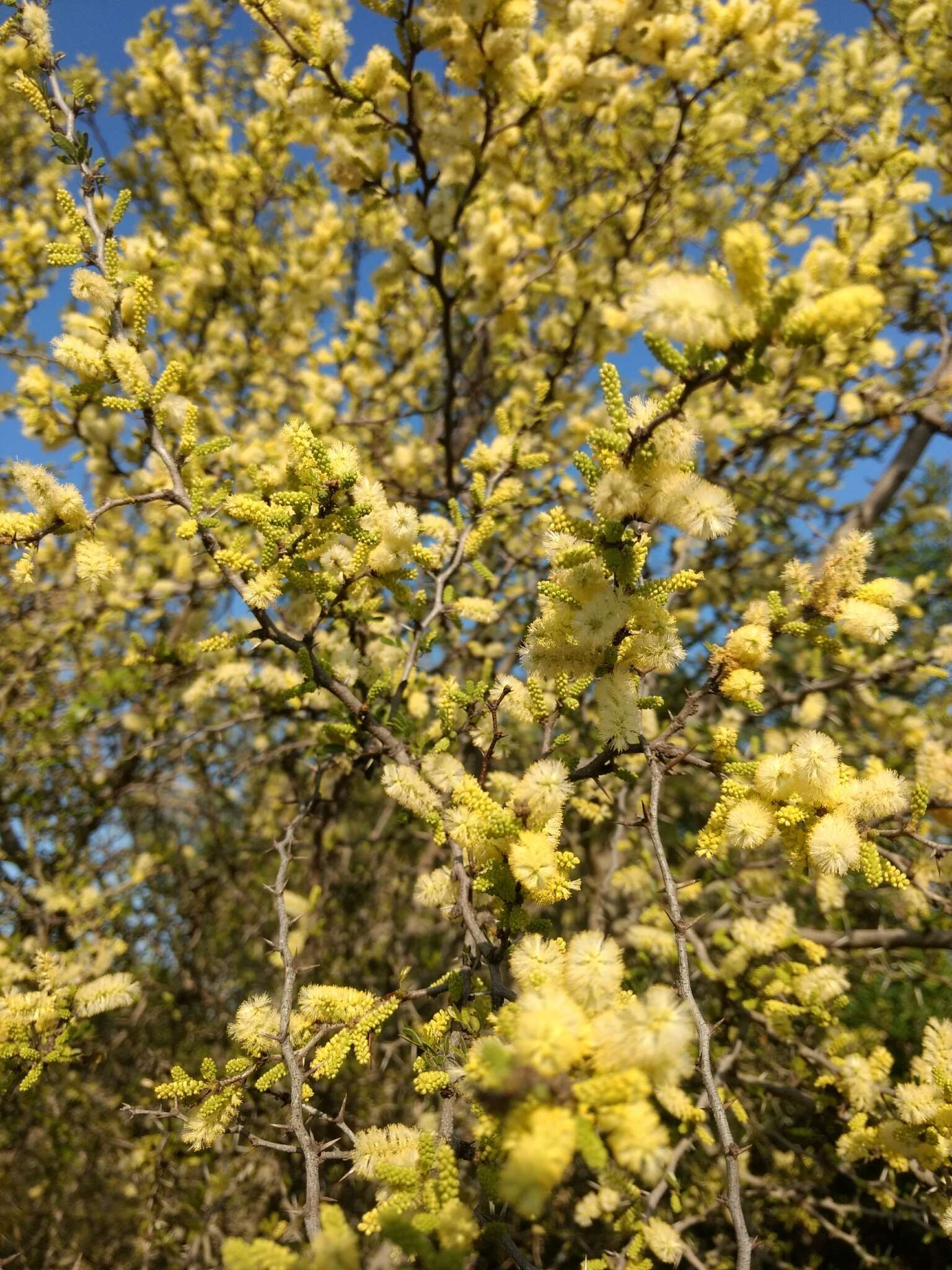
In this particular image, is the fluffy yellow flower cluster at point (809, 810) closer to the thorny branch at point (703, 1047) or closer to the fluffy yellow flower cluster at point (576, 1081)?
the thorny branch at point (703, 1047)

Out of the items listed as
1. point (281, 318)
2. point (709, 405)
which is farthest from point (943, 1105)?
point (281, 318)

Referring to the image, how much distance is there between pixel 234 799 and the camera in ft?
24.3

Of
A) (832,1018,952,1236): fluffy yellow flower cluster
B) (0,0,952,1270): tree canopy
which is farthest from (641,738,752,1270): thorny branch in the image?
(832,1018,952,1236): fluffy yellow flower cluster

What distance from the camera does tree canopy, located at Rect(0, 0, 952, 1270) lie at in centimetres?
148

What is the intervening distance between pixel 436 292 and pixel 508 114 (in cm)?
139

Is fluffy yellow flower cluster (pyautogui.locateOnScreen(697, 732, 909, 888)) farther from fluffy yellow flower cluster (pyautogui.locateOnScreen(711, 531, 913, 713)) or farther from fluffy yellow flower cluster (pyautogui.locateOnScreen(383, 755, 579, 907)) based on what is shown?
fluffy yellow flower cluster (pyautogui.locateOnScreen(383, 755, 579, 907))

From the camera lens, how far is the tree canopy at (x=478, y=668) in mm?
1478

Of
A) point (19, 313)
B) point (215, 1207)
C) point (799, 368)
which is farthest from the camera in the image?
point (19, 313)

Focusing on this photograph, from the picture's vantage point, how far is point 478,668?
407 centimetres

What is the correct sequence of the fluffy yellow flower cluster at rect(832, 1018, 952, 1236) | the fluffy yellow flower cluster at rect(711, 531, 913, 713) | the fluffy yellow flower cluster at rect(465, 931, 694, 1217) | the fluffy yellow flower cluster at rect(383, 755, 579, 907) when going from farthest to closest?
the fluffy yellow flower cluster at rect(832, 1018, 952, 1236), the fluffy yellow flower cluster at rect(711, 531, 913, 713), the fluffy yellow flower cluster at rect(383, 755, 579, 907), the fluffy yellow flower cluster at rect(465, 931, 694, 1217)

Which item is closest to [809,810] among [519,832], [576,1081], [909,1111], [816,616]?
[816,616]

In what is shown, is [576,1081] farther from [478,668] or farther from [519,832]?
[478,668]

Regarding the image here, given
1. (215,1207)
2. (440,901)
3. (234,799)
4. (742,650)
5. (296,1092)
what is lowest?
(215,1207)

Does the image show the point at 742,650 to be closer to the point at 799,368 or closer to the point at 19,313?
the point at 799,368
